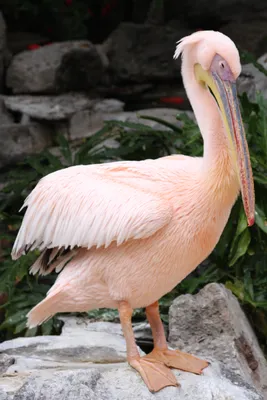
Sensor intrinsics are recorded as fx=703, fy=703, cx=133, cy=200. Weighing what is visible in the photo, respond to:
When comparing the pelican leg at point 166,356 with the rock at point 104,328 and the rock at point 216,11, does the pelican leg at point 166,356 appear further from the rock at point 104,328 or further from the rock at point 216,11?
the rock at point 216,11

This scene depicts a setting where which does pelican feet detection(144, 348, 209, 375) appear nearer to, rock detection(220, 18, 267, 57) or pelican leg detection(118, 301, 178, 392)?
pelican leg detection(118, 301, 178, 392)

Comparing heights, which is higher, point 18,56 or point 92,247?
point 92,247

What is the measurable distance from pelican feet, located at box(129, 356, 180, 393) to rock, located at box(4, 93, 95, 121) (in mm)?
3490

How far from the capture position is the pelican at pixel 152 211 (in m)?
2.23

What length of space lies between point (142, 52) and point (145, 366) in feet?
13.6

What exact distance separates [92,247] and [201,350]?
1037 mm

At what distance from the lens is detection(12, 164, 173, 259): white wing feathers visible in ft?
7.39

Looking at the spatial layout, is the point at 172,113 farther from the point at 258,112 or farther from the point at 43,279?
the point at 43,279

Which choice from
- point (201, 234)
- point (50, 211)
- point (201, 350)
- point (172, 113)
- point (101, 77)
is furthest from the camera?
point (101, 77)

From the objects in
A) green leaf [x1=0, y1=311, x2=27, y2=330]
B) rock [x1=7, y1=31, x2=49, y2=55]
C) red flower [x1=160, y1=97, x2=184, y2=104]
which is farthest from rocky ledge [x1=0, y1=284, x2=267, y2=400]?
rock [x1=7, y1=31, x2=49, y2=55]

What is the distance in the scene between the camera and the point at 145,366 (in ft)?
7.91

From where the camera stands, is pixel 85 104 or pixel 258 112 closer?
pixel 258 112

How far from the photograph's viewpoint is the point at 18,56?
5.85m

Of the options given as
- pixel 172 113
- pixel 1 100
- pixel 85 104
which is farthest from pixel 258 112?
pixel 1 100
